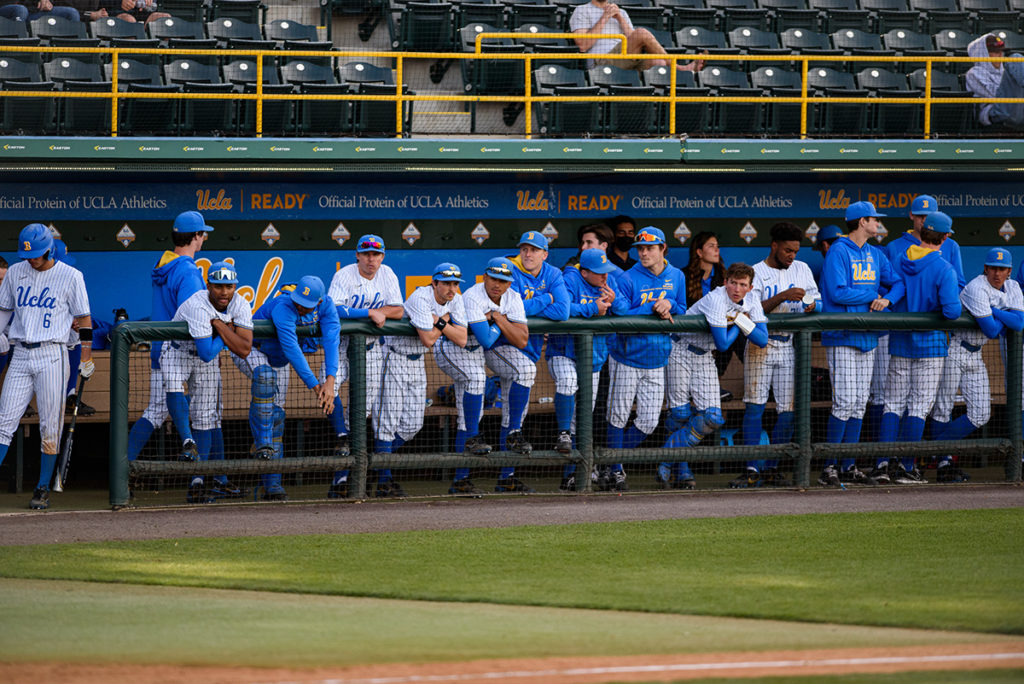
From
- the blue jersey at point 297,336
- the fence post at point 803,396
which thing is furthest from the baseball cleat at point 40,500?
the fence post at point 803,396

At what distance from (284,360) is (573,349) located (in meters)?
2.06

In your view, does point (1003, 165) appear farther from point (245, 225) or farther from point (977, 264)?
point (245, 225)

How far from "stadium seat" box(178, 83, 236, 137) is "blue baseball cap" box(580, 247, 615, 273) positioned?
158 inches

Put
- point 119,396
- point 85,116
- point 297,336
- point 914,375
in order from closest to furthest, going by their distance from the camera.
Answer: point 119,396 < point 297,336 < point 914,375 < point 85,116

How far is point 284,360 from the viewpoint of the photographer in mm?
9195

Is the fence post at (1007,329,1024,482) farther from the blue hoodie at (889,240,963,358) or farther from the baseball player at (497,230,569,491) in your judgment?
the baseball player at (497,230,569,491)

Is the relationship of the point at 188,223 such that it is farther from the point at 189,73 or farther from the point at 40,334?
the point at 189,73

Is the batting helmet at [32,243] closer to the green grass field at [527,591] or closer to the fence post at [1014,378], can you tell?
the green grass field at [527,591]

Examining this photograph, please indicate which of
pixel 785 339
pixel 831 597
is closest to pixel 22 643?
pixel 831 597

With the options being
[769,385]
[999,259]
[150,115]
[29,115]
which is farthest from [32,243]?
[999,259]

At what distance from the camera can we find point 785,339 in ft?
32.7

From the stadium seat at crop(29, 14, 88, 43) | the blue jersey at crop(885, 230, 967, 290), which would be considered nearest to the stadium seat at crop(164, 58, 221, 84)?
the stadium seat at crop(29, 14, 88, 43)

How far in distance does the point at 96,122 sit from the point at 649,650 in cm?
848

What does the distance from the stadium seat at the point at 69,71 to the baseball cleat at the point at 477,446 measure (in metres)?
5.73
